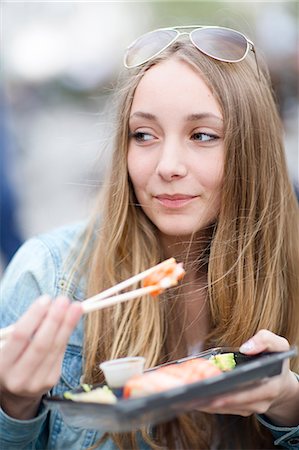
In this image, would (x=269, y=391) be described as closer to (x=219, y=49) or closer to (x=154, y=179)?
(x=154, y=179)

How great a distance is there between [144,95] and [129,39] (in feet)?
9.61

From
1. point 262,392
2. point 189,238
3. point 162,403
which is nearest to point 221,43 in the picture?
point 189,238

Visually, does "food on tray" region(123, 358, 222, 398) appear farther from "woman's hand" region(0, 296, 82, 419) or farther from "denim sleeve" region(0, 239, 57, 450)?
"denim sleeve" region(0, 239, 57, 450)

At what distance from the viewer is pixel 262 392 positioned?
104cm

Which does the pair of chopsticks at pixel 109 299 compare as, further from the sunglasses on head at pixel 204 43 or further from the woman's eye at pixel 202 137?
the sunglasses on head at pixel 204 43

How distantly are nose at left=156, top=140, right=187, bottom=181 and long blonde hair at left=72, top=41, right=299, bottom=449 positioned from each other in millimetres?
94

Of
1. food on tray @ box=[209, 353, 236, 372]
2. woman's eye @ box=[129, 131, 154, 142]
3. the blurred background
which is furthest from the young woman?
the blurred background

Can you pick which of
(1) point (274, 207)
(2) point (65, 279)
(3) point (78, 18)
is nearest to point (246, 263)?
(1) point (274, 207)

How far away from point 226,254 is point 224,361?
0.32 m

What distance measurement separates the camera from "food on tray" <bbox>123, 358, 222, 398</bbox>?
2.92 ft

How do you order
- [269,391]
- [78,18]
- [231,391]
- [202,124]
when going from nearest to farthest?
[231,391]
[269,391]
[202,124]
[78,18]

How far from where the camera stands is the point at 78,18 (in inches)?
157

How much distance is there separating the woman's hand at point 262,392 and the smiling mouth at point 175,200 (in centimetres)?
32

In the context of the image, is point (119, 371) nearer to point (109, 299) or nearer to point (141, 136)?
point (109, 299)
